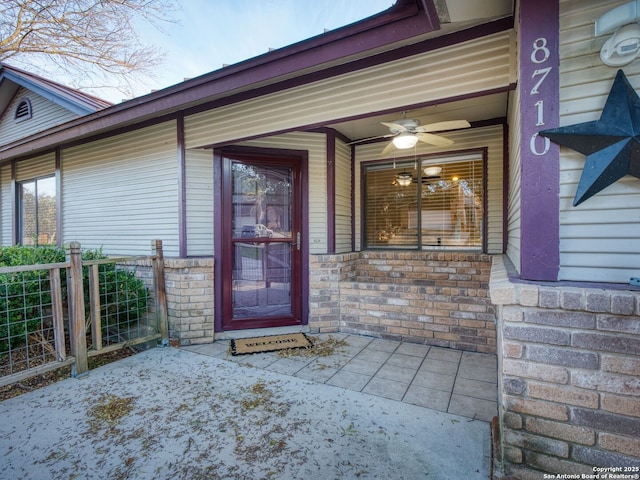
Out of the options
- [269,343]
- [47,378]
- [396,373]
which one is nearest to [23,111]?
[47,378]

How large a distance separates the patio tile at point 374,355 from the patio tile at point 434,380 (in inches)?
17.7

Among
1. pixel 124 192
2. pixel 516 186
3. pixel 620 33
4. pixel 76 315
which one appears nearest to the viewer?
pixel 620 33

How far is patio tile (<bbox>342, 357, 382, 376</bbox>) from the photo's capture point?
3082 millimetres

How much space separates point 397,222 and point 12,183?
7.54 metres

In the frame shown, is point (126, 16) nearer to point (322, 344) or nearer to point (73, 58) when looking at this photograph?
point (73, 58)

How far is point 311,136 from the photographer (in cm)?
429

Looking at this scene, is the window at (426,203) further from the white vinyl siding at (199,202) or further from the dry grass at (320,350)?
the white vinyl siding at (199,202)

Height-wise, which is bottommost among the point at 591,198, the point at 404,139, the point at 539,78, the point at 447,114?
the point at 591,198

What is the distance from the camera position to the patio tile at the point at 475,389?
8.55ft

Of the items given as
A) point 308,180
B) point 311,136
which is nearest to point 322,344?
point 308,180

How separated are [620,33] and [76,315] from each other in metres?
4.29

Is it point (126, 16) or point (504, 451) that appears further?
point (126, 16)

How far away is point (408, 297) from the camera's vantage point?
3908 millimetres

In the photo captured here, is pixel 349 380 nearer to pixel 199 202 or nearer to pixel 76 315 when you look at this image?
pixel 76 315
